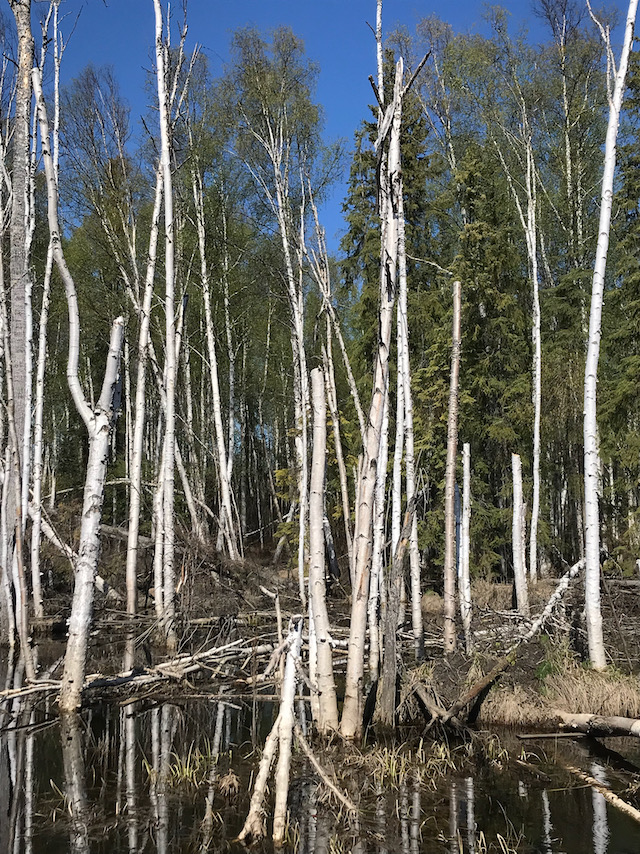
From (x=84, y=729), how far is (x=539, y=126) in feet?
65.0

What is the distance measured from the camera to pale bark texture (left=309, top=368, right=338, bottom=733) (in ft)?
19.8

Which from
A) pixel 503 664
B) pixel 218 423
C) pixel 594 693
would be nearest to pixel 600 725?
pixel 594 693

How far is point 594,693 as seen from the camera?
720 centimetres

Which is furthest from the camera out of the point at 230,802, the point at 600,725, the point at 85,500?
the point at 85,500

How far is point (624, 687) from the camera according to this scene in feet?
23.4

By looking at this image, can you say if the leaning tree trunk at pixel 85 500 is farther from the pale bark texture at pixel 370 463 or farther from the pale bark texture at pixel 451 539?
the pale bark texture at pixel 451 539

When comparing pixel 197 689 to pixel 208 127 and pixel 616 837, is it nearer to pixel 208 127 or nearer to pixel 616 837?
pixel 616 837

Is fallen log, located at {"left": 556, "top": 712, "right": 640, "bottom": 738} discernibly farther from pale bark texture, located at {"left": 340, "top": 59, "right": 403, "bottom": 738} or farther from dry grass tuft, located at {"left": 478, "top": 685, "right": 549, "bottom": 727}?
pale bark texture, located at {"left": 340, "top": 59, "right": 403, "bottom": 738}

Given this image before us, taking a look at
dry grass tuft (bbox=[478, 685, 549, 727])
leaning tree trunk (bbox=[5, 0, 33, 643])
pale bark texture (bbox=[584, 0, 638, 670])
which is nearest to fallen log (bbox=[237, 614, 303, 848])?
dry grass tuft (bbox=[478, 685, 549, 727])

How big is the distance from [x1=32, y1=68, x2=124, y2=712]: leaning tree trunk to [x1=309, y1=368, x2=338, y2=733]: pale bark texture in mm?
2574

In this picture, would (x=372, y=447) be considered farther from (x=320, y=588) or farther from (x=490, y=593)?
(x=490, y=593)

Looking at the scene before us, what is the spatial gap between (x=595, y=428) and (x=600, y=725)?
3.28 meters

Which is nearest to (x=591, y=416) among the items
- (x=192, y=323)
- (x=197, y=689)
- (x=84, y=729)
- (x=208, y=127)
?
(x=197, y=689)

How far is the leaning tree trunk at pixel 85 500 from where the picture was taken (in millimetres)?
7328
